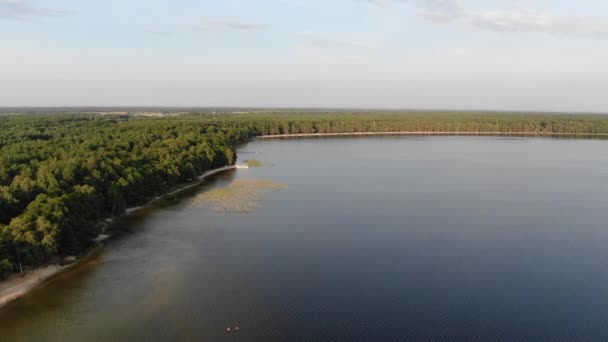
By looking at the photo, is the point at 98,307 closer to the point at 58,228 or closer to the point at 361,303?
the point at 58,228

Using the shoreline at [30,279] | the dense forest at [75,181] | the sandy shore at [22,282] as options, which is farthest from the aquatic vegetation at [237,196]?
the sandy shore at [22,282]

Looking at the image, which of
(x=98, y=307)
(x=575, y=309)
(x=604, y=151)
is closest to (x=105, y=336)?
(x=98, y=307)

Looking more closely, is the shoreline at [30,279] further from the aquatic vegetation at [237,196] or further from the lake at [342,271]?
the aquatic vegetation at [237,196]

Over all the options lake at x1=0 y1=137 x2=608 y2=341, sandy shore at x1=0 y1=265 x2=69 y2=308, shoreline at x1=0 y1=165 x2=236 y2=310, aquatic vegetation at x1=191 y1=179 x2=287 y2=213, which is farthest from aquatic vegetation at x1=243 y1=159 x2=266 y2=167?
sandy shore at x1=0 y1=265 x2=69 y2=308

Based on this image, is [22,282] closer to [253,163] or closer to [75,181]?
[75,181]

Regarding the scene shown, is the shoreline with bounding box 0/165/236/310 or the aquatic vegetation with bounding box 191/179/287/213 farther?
the aquatic vegetation with bounding box 191/179/287/213

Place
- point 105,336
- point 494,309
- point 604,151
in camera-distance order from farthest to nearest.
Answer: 1. point 604,151
2. point 494,309
3. point 105,336

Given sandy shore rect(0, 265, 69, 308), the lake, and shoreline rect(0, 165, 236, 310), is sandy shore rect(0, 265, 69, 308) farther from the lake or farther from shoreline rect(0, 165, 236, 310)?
the lake
